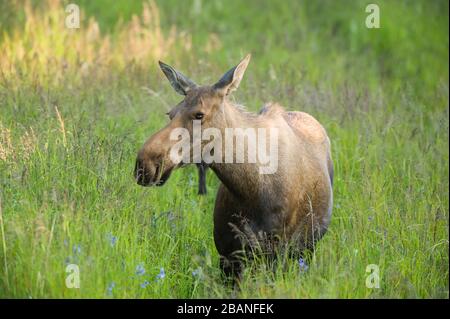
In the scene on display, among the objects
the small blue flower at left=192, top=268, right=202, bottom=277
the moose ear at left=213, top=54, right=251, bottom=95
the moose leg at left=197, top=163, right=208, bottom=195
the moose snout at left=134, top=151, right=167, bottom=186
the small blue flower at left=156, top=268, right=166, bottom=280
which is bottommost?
the small blue flower at left=192, top=268, right=202, bottom=277

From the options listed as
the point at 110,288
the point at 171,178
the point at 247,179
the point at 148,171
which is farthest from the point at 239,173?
the point at 171,178

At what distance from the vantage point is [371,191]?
713cm

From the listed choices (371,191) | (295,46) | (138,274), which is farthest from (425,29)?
(138,274)

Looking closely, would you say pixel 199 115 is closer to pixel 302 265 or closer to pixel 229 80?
pixel 229 80

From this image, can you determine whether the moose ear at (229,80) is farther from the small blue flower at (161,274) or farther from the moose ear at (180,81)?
the small blue flower at (161,274)

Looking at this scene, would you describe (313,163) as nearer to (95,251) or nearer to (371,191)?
(371,191)

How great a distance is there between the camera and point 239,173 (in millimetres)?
6016

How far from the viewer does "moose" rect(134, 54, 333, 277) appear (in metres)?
5.73

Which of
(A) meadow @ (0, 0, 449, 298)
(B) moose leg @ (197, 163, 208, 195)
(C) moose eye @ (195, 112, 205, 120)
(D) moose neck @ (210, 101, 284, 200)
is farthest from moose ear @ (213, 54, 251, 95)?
(A) meadow @ (0, 0, 449, 298)

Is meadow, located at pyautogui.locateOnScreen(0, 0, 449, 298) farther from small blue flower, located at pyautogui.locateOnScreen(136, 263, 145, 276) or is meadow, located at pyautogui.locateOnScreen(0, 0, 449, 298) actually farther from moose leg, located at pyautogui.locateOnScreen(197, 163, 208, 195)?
moose leg, located at pyautogui.locateOnScreen(197, 163, 208, 195)

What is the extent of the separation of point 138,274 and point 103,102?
3218 millimetres

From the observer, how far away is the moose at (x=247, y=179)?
573cm

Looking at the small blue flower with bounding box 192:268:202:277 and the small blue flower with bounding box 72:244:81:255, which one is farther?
the small blue flower with bounding box 192:268:202:277
